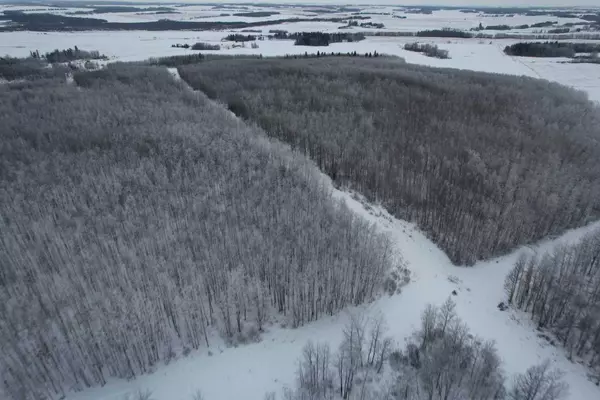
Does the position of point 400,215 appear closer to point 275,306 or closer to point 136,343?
point 275,306

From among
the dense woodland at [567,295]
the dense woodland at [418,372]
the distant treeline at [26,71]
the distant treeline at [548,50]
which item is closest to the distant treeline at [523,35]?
the distant treeline at [548,50]

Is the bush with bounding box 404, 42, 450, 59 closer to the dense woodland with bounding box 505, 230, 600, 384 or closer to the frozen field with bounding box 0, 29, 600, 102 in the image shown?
the frozen field with bounding box 0, 29, 600, 102

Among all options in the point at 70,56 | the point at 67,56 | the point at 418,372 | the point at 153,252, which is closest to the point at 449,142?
the point at 418,372

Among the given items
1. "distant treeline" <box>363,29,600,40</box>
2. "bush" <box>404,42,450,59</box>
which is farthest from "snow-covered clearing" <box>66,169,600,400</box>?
"distant treeline" <box>363,29,600,40</box>

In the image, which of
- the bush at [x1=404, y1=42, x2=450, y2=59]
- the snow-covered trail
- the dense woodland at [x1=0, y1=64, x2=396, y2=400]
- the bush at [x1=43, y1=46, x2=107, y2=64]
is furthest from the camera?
the bush at [x1=404, y1=42, x2=450, y2=59]

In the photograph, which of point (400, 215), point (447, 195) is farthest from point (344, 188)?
point (447, 195)

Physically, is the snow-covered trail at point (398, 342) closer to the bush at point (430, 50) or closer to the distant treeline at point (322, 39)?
the bush at point (430, 50)

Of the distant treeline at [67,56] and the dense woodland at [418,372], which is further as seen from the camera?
the distant treeline at [67,56]
